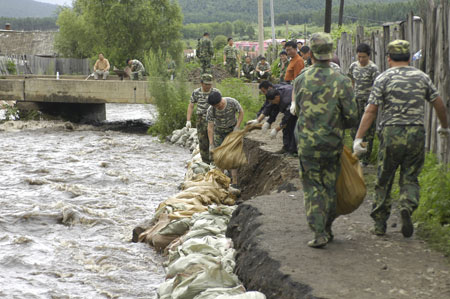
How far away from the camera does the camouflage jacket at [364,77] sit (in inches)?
382

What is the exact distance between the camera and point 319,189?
5715mm

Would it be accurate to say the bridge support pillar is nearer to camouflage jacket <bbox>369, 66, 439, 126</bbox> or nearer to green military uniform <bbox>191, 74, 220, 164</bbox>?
green military uniform <bbox>191, 74, 220, 164</bbox>

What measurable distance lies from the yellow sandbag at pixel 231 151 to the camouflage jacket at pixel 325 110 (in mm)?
4288

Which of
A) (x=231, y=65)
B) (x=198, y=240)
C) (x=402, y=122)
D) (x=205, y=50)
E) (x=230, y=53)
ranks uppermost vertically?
(x=205, y=50)

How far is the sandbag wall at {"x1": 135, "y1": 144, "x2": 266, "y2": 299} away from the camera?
5.97 meters

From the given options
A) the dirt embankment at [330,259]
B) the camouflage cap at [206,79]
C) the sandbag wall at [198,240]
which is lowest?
the sandbag wall at [198,240]

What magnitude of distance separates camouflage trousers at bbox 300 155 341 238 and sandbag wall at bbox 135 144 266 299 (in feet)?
2.74

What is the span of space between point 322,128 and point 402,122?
706 millimetres

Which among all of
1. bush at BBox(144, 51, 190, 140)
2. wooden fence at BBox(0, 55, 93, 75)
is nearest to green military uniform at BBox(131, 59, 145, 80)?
bush at BBox(144, 51, 190, 140)

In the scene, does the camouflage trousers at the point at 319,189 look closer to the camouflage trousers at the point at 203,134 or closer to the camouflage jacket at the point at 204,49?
the camouflage trousers at the point at 203,134

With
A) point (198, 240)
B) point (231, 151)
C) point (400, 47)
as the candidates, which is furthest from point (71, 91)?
point (400, 47)

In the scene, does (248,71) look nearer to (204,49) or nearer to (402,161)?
(204,49)

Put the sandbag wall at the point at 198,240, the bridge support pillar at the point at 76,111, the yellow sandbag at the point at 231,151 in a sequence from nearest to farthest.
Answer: the sandbag wall at the point at 198,240 < the yellow sandbag at the point at 231,151 < the bridge support pillar at the point at 76,111

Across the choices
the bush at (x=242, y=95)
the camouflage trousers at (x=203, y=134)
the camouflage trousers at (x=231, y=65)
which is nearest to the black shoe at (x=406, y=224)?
the camouflage trousers at (x=203, y=134)
